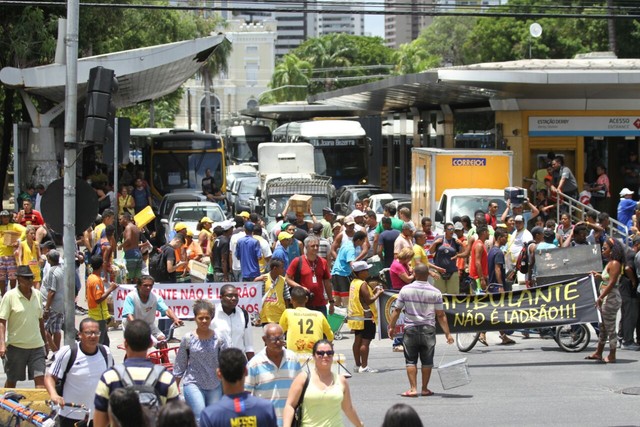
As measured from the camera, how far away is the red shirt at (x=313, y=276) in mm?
14984

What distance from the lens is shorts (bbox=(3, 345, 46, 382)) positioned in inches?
479

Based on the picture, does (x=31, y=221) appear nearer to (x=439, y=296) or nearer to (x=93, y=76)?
(x=93, y=76)

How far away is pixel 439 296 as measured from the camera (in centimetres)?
1313

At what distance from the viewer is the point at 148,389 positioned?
771 centimetres

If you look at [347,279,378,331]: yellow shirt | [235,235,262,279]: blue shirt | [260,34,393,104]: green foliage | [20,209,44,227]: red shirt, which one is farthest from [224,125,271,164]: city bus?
[347,279,378,331]: yellow shirt

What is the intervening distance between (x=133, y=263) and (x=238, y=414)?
38.1 ft

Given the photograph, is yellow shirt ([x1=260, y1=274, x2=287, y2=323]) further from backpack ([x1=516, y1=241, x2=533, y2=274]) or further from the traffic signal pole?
backpack ([x1=516, y1=241, x2=533, y2=274])

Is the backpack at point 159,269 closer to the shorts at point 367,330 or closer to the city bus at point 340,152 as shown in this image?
the shorts at point 367,330

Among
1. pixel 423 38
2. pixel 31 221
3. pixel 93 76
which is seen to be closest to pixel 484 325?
pixel 93 76

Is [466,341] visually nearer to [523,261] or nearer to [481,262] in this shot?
[481,262]

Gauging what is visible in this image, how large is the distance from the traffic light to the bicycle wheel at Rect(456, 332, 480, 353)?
20.1ft

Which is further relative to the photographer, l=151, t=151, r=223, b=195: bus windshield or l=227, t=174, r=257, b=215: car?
l=227, t=174, r=257, b=215: car

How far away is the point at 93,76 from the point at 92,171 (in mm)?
28060

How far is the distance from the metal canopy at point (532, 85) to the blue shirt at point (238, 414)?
70.1 feet
